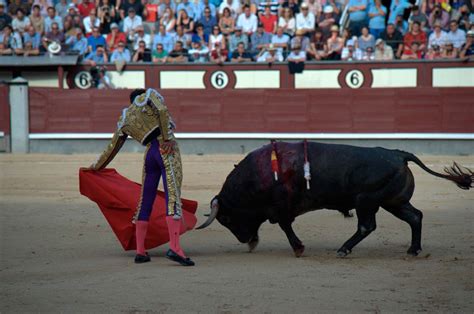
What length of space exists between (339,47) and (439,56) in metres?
1.64

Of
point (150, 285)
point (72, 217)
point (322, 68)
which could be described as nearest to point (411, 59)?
point (322, 68)

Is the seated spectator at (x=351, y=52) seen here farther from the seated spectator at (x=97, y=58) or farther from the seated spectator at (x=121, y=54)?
the seated spectator at (x=97, y=58)

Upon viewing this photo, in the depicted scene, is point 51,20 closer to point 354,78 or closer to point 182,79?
point 182,79

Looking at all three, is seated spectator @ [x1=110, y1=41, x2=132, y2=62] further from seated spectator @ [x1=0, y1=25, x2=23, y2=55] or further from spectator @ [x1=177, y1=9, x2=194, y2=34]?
seated spectator @ [x1=0, y1=25, x2=23, y2=55]

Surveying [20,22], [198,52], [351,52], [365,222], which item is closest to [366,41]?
[351,52]

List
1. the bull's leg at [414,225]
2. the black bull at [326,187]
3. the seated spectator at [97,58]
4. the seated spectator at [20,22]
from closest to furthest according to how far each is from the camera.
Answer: the black bull at [326,187], the bull's leg at [414,225], the seated spectator at [97,58], the seated spectator at [20,22]

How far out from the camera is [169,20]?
1466 cm

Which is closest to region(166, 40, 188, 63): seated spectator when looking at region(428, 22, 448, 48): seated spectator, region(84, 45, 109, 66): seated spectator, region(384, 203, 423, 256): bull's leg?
region(84, 45, 109, 66): seated spectator

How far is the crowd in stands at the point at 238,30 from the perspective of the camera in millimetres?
14117

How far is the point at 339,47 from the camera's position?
47.3ft

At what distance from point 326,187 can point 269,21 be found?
8929 mm

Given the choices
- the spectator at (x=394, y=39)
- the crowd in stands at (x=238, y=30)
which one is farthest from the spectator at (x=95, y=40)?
the spectator at (x=394, y=39)

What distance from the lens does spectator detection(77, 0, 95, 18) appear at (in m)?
15.3

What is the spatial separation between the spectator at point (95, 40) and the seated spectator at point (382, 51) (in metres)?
4.63
